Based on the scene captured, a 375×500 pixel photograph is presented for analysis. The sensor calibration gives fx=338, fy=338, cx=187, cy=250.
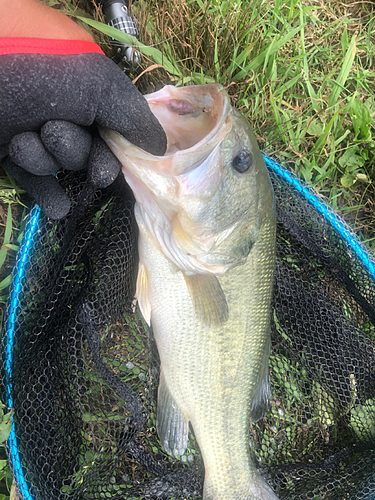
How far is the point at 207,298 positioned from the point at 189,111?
2.72 ft

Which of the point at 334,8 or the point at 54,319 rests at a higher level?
the point at 334,8

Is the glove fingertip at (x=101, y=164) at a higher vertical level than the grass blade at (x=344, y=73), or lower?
lower

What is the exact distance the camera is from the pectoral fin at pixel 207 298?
1.56 m

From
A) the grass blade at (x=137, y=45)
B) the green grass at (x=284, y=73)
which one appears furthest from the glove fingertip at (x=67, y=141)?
the grass blade at (x=137, y=45)

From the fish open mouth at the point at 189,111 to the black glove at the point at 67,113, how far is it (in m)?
0.12

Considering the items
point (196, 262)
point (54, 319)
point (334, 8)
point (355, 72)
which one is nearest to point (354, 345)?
point (196, 262)

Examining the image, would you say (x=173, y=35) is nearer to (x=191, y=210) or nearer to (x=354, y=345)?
(x=191, y=210)

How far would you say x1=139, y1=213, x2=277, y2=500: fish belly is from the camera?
1616 millimetres

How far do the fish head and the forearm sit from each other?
14.6 inches

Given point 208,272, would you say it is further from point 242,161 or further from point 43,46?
point 43,46

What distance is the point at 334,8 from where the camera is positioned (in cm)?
261

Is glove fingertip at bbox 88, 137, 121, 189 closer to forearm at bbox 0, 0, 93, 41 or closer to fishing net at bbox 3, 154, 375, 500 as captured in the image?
fishing net at bbox 3, 154, 375, 500

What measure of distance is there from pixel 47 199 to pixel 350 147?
2.05 metres

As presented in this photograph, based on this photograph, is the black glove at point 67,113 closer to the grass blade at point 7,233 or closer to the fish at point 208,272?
the fish at point 208,272
